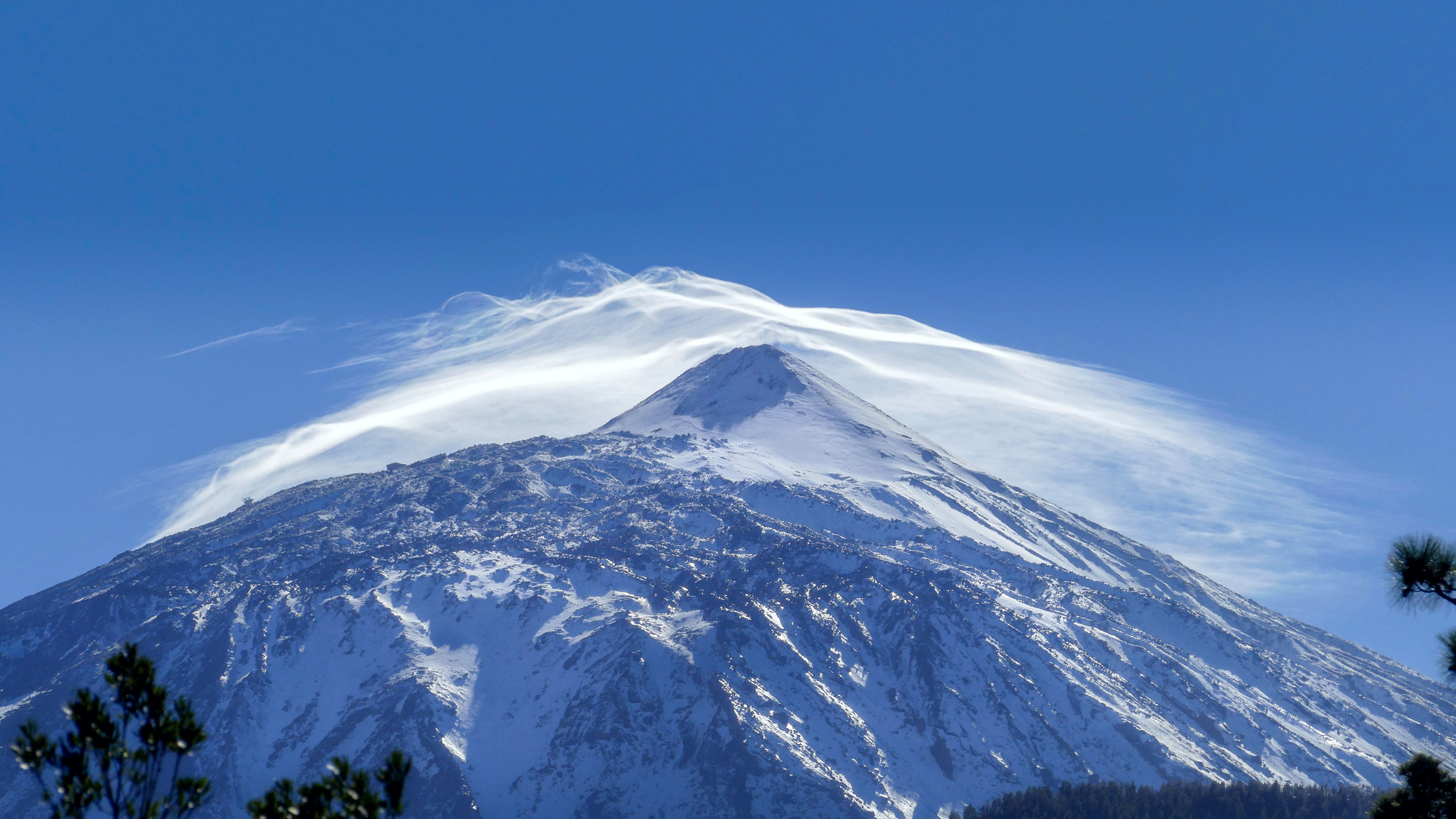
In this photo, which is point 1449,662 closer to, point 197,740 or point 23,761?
point 197,740

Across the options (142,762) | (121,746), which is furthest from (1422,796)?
(121,746)

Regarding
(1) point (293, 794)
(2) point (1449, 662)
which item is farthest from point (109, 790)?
(2) point (1449, 662)

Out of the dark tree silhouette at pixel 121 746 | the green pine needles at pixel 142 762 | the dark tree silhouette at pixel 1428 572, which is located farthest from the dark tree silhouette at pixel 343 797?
the dark tree silhouette at pixel 1428 572

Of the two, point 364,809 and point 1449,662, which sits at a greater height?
point 364,809

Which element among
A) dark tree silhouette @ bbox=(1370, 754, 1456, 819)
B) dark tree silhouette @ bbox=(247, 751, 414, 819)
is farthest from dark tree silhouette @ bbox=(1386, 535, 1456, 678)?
dark tree silhouette @ bbox=(247, 751, 414, 819)

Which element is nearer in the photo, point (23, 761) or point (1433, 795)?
point (23, 761)

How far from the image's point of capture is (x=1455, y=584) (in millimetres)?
30719

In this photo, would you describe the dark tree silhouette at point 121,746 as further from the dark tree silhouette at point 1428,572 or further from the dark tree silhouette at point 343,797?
the dark tree silhouette at point 1428,572

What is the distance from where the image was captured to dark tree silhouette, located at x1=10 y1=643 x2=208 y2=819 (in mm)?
28750

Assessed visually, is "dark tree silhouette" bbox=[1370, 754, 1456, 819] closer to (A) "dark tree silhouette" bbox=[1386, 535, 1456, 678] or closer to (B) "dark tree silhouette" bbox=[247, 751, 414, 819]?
(A) "dark tree silhouette" bbox=[1386, 535, 1456, 678]

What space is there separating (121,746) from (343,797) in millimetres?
6817

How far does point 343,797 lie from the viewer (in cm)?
2884

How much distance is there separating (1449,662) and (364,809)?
30109 millimetres

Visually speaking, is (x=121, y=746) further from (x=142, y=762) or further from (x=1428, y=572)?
(x=1428, y=572)
